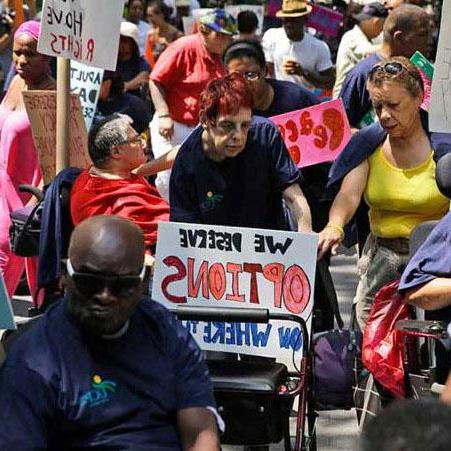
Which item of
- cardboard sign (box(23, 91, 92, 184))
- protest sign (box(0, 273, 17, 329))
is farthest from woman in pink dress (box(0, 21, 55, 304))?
protest sign (box(0, 273, 17, 329))

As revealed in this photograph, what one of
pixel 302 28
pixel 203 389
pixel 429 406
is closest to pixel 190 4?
pixel 302 28

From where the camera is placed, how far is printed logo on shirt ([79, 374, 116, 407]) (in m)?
3.96

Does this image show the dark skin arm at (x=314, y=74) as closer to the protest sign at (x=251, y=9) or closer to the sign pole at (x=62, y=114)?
the protest sign at (x=251, y=9)

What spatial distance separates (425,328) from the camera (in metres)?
5.39

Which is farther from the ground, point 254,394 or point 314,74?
point 254,394

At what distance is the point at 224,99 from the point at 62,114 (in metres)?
1.57

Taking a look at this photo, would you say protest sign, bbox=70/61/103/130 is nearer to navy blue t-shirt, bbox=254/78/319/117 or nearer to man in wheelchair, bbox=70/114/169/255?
→ navy blue t-shirt, bbox=254/78/319/117

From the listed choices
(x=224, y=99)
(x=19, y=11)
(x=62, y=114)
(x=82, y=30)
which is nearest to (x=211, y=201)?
(x=224, y=99)

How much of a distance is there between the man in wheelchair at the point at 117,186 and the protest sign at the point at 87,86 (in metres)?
2.22

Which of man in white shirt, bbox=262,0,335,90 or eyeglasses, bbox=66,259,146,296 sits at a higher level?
eyeglasses, bbox=66,259,146,296

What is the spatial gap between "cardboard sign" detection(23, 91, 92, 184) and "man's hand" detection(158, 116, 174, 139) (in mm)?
2580

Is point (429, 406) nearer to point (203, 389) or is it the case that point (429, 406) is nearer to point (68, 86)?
point (203, 389)

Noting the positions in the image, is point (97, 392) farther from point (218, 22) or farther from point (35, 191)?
point (218, 22)

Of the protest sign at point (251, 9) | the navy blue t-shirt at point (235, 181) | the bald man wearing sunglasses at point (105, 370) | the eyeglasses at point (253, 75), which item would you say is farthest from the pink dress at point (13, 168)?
the protest sign at point (251, 9)
